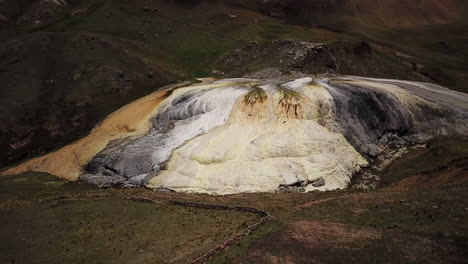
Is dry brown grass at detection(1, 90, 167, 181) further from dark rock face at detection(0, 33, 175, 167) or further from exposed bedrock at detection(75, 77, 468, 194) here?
dark rock face at detection(0, 33, 175, 167)

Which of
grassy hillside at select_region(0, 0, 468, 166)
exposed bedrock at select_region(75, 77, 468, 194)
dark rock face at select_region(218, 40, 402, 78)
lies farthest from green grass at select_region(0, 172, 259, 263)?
dark rock face at select_region(218, 40, 402, 78)

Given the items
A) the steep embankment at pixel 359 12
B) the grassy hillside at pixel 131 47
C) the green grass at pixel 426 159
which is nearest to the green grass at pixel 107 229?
the green grass at pixel 426 159

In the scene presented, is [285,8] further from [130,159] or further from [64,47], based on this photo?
[130,159]

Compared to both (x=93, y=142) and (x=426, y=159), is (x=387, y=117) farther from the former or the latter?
(x=93, y=142)

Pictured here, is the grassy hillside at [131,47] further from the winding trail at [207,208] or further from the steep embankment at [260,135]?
the winding trail at [207,208]

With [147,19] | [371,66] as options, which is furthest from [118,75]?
[371,66]

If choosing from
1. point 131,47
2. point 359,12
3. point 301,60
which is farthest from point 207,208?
point 359,12
